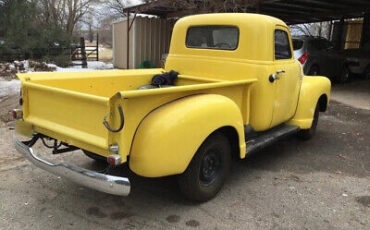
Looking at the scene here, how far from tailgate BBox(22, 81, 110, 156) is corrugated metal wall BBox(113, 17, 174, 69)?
12.3 metres

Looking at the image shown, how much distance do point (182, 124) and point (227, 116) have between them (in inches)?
27.2

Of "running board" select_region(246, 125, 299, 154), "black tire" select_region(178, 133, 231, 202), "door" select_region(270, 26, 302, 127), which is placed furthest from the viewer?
"door" select_region(270, 26, 302, 127)

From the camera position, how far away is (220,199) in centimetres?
386

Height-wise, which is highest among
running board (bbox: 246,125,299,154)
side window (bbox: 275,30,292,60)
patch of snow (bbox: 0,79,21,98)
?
side window (bbox: 275,30,292,60)

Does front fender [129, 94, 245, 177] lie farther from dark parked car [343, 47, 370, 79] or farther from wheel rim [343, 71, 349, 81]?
dark parked car [343, 47, 370, 79]

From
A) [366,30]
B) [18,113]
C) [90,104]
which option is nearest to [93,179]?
[90,104]

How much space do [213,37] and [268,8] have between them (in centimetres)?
1083

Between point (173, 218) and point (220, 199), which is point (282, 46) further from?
point (173, 218)

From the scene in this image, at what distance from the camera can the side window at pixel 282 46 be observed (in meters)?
4.79

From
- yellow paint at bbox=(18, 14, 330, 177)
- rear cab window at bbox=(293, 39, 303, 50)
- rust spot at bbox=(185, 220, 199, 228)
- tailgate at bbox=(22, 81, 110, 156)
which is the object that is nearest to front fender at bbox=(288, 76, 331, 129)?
yellow paint at bbox=(18, 14, 330, 177)

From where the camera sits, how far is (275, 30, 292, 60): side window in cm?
479

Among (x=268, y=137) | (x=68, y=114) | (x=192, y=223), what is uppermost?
(x=68, y=114)

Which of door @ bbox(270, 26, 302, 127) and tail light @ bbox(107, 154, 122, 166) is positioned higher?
door @ bbox(270, 26, 302, 127)

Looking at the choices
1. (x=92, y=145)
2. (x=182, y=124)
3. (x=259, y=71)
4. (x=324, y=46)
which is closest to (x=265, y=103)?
(x=259, y=71)
